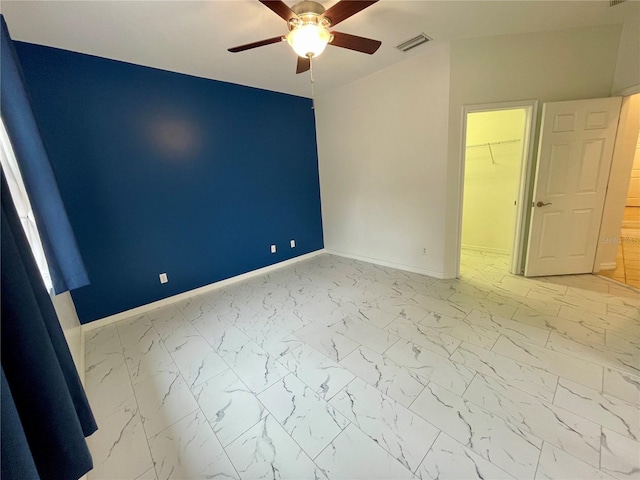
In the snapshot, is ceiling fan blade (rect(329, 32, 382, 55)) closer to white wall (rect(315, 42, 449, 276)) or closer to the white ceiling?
the white ceiling

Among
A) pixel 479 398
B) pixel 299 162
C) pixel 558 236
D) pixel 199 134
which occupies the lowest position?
pixel 479 398

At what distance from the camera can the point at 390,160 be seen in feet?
11.8

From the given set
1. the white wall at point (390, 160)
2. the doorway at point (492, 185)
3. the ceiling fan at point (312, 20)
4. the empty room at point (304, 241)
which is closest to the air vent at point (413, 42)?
the empty room at point (304, 241)

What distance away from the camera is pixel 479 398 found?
1627 millimetres

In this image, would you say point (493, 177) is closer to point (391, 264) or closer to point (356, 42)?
point (391, 264)

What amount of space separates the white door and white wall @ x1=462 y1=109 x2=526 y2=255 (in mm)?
594

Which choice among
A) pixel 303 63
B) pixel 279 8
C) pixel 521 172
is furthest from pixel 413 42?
pixel 521 172

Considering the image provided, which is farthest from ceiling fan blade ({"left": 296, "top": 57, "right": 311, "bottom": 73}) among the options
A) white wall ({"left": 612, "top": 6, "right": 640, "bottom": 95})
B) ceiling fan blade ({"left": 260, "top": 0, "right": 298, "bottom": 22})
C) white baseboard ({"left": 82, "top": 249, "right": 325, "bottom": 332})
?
white wall ({"left": 612, "top": 6, "right": 640, "bottom": 95})

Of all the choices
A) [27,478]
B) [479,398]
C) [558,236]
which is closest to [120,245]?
[27,478]

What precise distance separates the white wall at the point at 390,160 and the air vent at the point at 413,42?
0.70ft

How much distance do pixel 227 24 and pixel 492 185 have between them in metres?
4.05

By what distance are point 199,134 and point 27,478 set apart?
3.38 metres

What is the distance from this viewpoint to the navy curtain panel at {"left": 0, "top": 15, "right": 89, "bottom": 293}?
1552 mm

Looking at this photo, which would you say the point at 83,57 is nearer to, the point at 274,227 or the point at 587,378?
the point at 274,227
